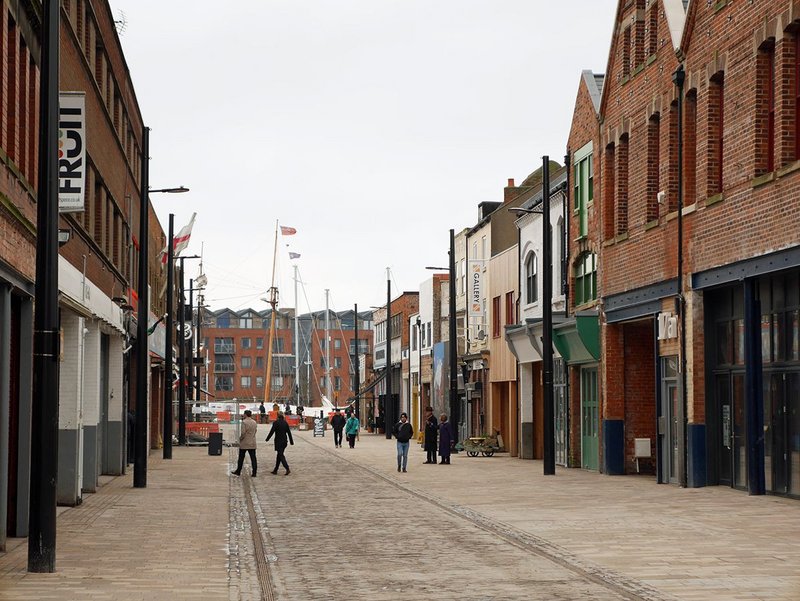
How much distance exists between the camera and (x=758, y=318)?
25.4 metres

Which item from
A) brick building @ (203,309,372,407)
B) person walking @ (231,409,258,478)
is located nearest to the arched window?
person walking @ (231,409,258,478)

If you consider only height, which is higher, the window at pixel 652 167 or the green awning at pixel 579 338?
the window at pixel 652 167

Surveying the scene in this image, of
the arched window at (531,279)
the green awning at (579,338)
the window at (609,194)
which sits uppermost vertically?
the window at (609,194)

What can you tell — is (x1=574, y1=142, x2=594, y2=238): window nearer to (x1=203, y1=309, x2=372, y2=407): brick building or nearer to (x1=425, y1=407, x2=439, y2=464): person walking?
(x1=425, y1=407, x2=439, y2=464): person walking

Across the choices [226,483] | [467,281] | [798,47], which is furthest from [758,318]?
[467,281]

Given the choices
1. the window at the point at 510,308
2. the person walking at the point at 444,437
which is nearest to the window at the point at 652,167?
the person walking at the point at 444,437

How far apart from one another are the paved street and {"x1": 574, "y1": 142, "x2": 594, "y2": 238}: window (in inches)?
384

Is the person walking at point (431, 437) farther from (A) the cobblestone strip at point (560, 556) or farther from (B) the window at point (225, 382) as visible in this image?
(B) the window at point (225, 382)

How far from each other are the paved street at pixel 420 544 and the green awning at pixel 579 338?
5.92m

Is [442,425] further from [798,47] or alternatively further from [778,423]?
[798,47]

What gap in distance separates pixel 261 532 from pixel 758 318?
1100 centimetres

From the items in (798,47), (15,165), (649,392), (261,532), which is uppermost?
(798,47)

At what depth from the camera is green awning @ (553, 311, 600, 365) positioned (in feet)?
116

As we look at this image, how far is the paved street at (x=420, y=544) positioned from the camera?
1295 cm
